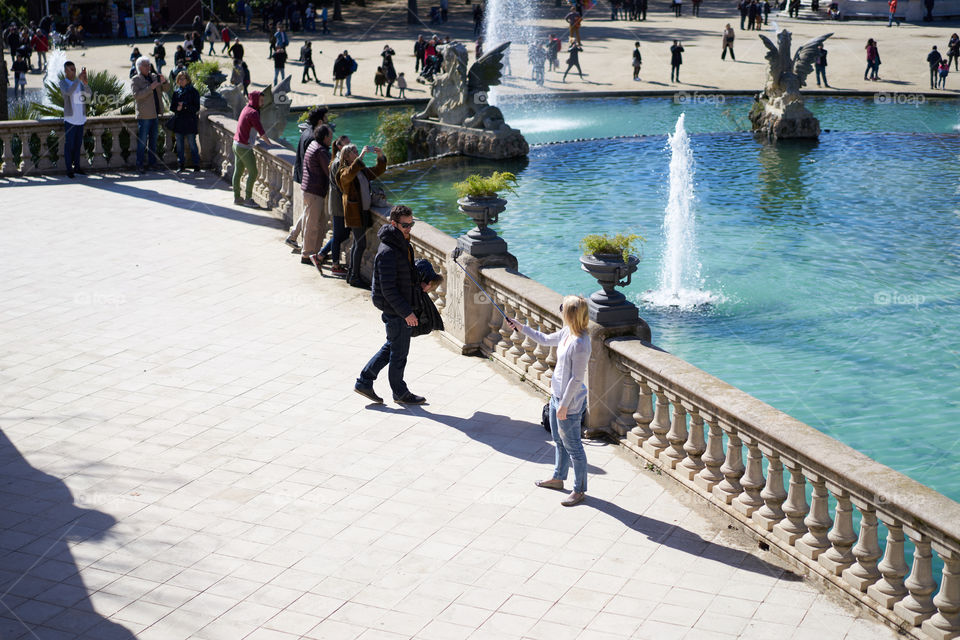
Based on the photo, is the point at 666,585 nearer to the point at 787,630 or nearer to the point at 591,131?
the point at 787,630

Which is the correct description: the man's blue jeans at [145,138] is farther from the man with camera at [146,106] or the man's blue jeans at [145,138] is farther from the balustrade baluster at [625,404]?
the balustrade baluster at [625,404]

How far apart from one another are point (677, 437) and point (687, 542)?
103cm

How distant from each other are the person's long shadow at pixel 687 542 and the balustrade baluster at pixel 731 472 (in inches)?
16.1

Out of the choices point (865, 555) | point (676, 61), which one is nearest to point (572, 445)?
point (865, 555)

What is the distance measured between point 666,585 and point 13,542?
4.32 m

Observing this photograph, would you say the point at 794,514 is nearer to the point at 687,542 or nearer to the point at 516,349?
the point at 687,542

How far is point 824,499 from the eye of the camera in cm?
679

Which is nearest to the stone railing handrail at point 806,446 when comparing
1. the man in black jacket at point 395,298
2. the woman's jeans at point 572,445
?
the woman's jeans at point 572,445

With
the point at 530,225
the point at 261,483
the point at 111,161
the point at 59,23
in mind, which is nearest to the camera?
the point at 261,483

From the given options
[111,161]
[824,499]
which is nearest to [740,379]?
[824,499]

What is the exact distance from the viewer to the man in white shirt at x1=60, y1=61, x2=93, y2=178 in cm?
1748


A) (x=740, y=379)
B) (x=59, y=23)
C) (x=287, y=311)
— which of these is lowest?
(x=740, y=379)

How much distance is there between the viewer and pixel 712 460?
25.5ft

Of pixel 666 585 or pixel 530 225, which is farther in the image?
pixel 530 225
